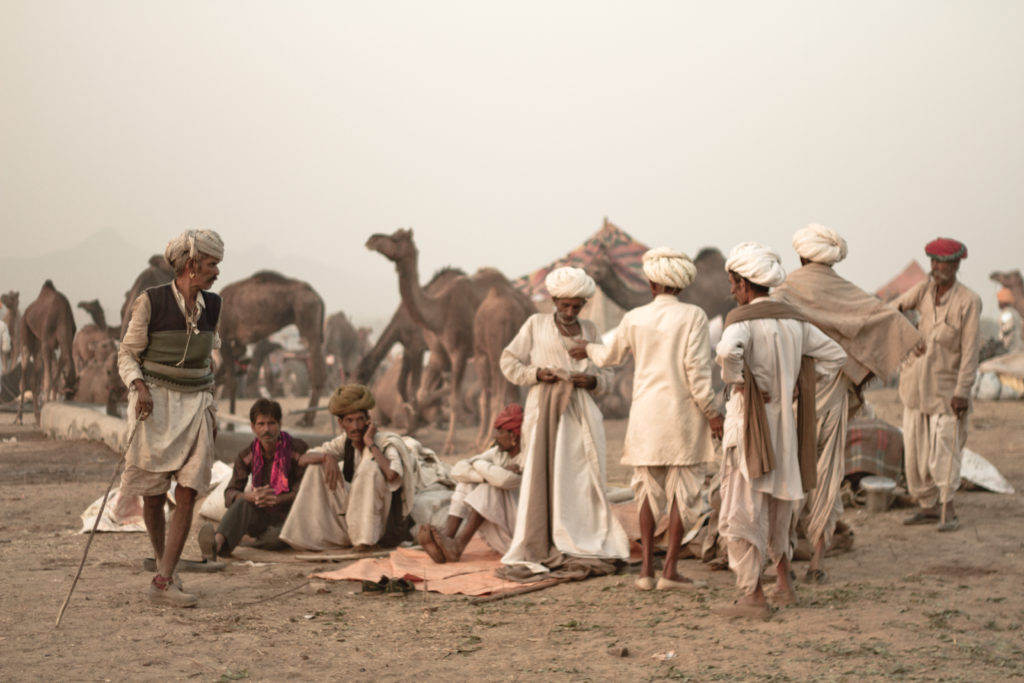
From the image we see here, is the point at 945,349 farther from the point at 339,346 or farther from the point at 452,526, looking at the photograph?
the point at 339,346

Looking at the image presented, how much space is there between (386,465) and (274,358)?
77.2 feet

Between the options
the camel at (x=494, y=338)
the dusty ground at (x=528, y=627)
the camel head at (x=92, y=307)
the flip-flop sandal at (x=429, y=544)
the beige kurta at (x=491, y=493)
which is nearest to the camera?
the dusty ground at (x=528, y=627)

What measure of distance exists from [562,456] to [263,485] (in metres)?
2.00

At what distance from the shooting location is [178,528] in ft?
17.7

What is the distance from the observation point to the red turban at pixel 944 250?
24.5 feet

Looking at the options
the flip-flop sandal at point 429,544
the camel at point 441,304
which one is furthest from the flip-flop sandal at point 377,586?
the camel at point 441,304

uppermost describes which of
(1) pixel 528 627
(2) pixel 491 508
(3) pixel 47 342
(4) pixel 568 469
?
(3) pixel 47 342

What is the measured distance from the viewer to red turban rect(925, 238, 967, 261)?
7.46m

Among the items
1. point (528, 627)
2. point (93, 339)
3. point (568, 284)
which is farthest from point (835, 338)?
point (93, 339)

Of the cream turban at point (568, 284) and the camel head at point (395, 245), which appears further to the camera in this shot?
the camel head at point (395, 245)

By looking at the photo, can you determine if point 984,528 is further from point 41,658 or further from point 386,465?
point 41,658

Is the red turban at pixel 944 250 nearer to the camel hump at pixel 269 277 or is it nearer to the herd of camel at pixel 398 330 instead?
the herd of camel at pixel 398 330

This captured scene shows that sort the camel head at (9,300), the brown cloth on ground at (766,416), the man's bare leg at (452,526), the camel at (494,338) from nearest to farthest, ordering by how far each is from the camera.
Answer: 1. the brown cloth on ground at (766,416)
2. the man's bare leg at (452,526)
3. the camel head at (9,300)
4. the camel at (494,338)

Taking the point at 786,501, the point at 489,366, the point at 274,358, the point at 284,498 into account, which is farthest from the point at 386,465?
the point at 274,358
